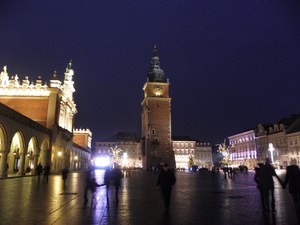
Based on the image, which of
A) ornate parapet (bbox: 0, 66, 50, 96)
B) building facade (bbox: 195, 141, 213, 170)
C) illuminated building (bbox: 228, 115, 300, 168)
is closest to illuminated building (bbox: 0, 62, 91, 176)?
ornate parapet (bbox: 0, 66, 50, 96)

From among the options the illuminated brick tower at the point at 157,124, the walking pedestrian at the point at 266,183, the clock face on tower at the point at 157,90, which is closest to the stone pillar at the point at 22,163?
the walking pedestrian at the point at 266,183

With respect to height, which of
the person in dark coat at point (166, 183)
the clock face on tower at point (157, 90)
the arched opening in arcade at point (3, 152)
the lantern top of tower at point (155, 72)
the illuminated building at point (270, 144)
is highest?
the lantern top of tower at point (155, 72)

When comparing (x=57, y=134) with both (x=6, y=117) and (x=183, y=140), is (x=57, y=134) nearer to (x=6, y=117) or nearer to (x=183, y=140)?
(x=6, y=117)

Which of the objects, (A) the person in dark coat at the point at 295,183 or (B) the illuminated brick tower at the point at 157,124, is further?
(B) the illuminated brick tower at the point at 157,124

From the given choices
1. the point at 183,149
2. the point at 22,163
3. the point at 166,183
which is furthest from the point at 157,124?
the point at 166,183

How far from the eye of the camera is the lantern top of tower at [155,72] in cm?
9766

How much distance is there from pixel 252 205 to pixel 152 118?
3110 inches

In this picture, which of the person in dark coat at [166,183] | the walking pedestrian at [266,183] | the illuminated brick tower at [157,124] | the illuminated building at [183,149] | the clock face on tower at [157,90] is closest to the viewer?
the walking pedestrian at [266,183]

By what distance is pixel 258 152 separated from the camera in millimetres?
88125

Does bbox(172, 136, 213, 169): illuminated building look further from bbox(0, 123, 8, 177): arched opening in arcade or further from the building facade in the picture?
bbox(0, 123, 8, 177): arched opening in arcade

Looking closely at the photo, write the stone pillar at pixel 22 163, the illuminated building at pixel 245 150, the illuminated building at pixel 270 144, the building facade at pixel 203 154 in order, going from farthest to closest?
the building facade at pixel 203 154 → the illuminated building at pixel 245 150 → the illuminated building at pixel 270 144 → the stone pillar at pixel 22 163

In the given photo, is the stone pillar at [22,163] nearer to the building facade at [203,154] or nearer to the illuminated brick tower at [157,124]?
the illuminated brick tower at [157,124]

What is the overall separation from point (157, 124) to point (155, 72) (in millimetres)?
19320

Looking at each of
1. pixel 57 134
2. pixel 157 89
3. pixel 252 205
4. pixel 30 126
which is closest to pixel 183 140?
pixel 157 89
